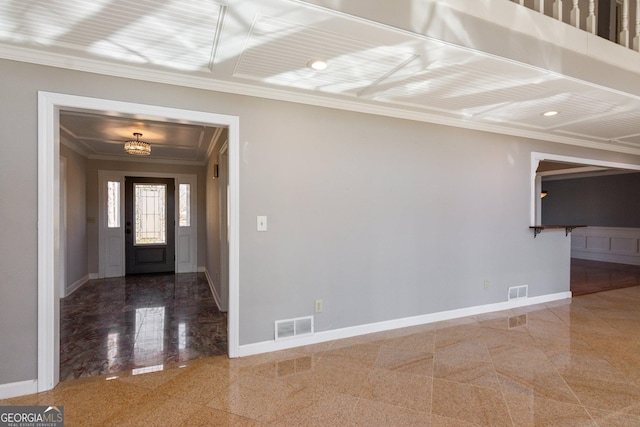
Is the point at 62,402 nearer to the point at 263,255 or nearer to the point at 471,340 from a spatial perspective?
the point at 263,255

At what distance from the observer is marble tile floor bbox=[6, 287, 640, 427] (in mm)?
1977

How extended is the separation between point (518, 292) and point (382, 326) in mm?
2203

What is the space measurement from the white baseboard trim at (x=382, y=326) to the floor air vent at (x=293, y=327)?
5cm

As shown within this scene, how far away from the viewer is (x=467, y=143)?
12.7 ft

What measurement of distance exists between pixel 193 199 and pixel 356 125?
4.92 m

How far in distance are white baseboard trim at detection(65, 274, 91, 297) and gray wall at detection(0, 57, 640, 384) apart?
3334mm

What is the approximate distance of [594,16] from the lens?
2.77 metres

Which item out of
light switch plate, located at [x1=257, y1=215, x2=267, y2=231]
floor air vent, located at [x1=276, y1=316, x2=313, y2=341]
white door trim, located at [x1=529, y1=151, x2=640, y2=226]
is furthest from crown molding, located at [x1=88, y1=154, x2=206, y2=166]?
white door trim, located at [x1=529, y1=151, x2=640, y2=226]

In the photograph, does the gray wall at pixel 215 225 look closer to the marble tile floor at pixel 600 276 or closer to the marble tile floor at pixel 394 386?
the marble tile floor at pixel 394 386

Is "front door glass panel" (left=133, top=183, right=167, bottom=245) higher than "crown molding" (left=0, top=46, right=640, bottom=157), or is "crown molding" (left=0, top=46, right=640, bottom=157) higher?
"crown molding" (left=0, top=46, right=640, bottom=157)

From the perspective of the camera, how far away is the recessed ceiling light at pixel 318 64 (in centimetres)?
233

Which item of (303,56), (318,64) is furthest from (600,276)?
(303,56)

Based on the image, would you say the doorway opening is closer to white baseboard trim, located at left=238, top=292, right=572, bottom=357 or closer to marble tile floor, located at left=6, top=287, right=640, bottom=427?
white baseboard trim, located at left=238, top=292, right=572, bottom=357

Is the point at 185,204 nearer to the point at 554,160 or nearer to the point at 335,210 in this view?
the point at 335,210
